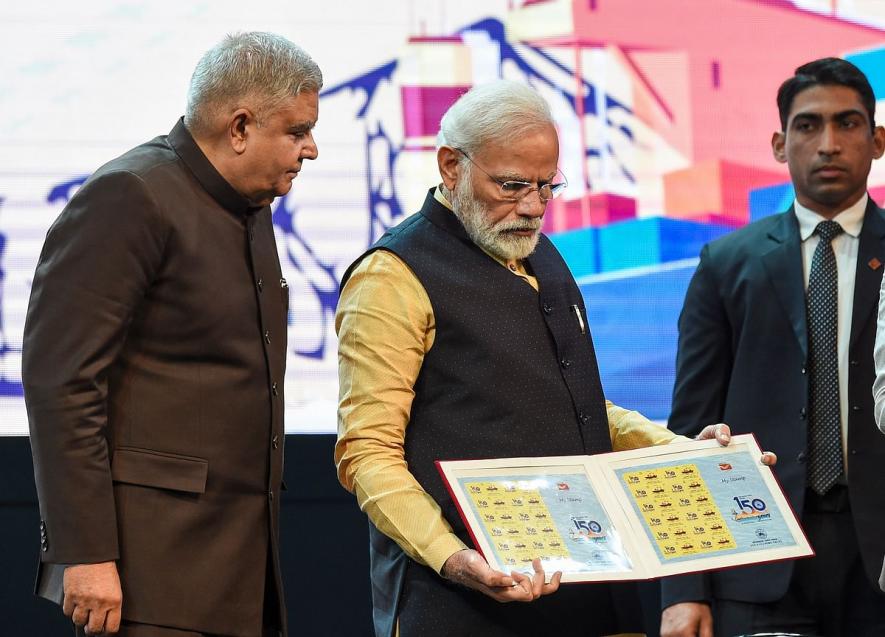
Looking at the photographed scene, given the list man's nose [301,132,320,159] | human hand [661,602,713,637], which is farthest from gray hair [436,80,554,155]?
A: human hand [661,602,713,637]

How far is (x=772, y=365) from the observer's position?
3021mm

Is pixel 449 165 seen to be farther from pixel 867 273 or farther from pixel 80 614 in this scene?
pixel 867 273

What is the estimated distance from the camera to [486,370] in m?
2.19

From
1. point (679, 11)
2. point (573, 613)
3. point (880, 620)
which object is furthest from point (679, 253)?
point (573, 613)

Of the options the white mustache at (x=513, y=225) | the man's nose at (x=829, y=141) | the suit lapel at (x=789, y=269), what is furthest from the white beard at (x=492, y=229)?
the man's nose at (x=829, y=141)

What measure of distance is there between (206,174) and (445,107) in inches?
64.6

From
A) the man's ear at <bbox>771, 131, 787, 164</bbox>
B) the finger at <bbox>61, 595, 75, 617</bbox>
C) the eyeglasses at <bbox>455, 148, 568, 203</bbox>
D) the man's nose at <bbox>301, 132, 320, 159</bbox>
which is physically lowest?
the finger at <bbox>61, 595, 75, 617</bbox>

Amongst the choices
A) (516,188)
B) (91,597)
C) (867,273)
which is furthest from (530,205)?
(867,273)

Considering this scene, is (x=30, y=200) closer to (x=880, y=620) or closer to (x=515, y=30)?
(x=515, y=30)

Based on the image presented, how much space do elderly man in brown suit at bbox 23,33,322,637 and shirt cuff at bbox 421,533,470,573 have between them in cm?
34

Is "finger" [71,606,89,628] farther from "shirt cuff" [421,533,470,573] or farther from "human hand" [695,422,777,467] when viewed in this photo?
"human hand" [695,422,777,467]

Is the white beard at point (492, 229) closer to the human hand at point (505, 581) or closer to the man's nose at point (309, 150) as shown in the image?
the man's nose at point (309, 150)

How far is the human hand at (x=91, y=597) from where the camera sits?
1972mm

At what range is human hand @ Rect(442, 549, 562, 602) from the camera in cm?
190
